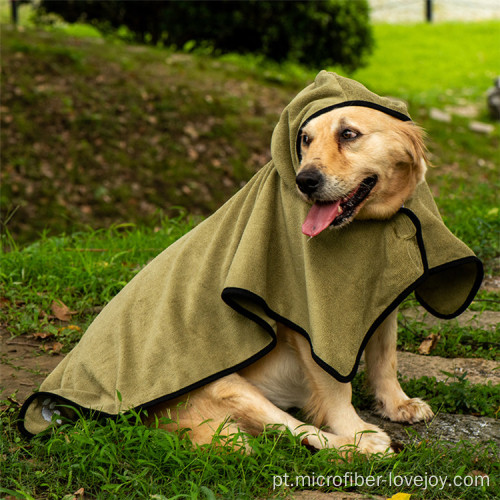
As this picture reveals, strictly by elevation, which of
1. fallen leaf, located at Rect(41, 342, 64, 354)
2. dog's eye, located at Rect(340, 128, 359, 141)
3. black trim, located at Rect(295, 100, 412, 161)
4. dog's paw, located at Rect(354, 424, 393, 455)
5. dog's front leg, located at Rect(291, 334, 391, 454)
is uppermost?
black trim, located at Rect(295, 100, 412, 161)

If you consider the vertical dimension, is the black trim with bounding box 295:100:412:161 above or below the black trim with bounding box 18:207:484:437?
above

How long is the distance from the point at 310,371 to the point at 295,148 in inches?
39.8

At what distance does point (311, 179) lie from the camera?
277cm

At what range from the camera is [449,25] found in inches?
799

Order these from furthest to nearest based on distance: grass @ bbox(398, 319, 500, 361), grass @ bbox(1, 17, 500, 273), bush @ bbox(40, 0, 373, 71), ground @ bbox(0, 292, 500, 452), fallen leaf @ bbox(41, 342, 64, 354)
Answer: bush @ bbox(40, 0, 373, 71) < grass @ bbox(1, 17, 500, 273) < fallen leaf @ bbox(41, 342, 64, 354) < grass @ bbox(398, 319, 500, 361) < ground @ bbox(0, 292, 500, 452)

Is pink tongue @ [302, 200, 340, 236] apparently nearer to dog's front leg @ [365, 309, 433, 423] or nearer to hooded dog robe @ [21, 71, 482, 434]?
hooded dog robe @ [21, 71, 482, 434]

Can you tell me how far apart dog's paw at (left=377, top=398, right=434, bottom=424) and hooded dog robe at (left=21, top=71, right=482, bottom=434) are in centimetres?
60

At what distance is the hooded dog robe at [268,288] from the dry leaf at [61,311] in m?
1.42

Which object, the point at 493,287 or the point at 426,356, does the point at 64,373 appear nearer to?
the point at 426,356

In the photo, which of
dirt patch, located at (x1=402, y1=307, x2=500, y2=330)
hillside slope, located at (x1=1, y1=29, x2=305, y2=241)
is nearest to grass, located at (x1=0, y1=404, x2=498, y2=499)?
dirt patch, located at (x1=402, y1=307, x2=500, y2=330)

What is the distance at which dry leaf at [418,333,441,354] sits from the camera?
412 cm

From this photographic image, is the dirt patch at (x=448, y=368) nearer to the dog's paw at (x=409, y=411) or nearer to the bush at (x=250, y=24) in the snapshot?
the dog's paw at (x=409, y=411)

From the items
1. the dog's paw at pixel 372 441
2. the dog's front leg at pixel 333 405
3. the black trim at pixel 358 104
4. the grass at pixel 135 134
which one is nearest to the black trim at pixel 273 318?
the dog's front leg at pixel 333 405

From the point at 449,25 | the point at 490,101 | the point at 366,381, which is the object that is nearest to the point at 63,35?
the point at 490,101
